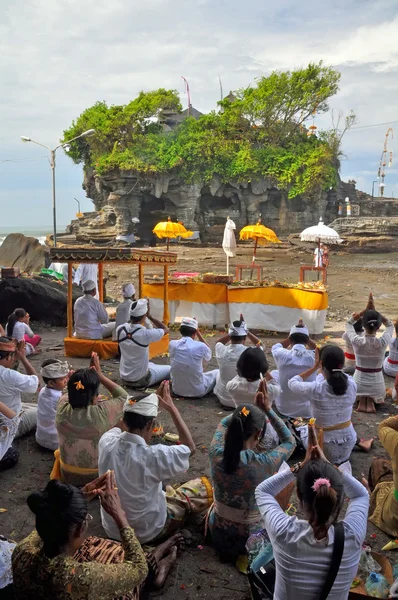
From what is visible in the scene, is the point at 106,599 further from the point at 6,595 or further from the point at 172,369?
the point at 172,369

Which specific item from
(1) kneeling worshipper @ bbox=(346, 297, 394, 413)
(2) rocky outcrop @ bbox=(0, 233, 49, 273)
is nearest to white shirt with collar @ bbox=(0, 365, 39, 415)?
(1) kneeling worshipper @ bbox=(346, 297, 394, 413)

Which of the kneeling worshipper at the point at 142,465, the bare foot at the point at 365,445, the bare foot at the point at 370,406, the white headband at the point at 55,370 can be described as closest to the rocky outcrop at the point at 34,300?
the white headband at the point at 55,370

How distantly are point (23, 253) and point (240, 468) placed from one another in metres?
18.7

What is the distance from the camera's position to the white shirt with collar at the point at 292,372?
6.07m

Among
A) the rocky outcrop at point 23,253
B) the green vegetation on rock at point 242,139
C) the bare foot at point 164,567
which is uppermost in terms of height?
the green vegetation on rock at point 242,139

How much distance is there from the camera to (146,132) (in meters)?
41.6

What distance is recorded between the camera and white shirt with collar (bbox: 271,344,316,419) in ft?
19.9

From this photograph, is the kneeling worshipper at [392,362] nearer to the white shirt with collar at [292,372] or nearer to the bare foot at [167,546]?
the white shirt with collar at [292,372]

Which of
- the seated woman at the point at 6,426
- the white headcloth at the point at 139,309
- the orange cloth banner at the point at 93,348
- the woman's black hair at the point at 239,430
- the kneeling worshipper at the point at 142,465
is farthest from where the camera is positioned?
the orange cloth banner at the point at 93,348

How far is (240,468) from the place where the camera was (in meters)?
3.32

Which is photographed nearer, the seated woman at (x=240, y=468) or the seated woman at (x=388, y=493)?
the seated woman at (x=240, y=468)

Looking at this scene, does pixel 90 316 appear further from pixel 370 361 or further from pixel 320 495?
pixel 320 495

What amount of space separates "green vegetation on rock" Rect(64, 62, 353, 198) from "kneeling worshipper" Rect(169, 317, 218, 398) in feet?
109

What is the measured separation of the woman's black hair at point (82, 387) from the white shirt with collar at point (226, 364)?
2.36 metres
